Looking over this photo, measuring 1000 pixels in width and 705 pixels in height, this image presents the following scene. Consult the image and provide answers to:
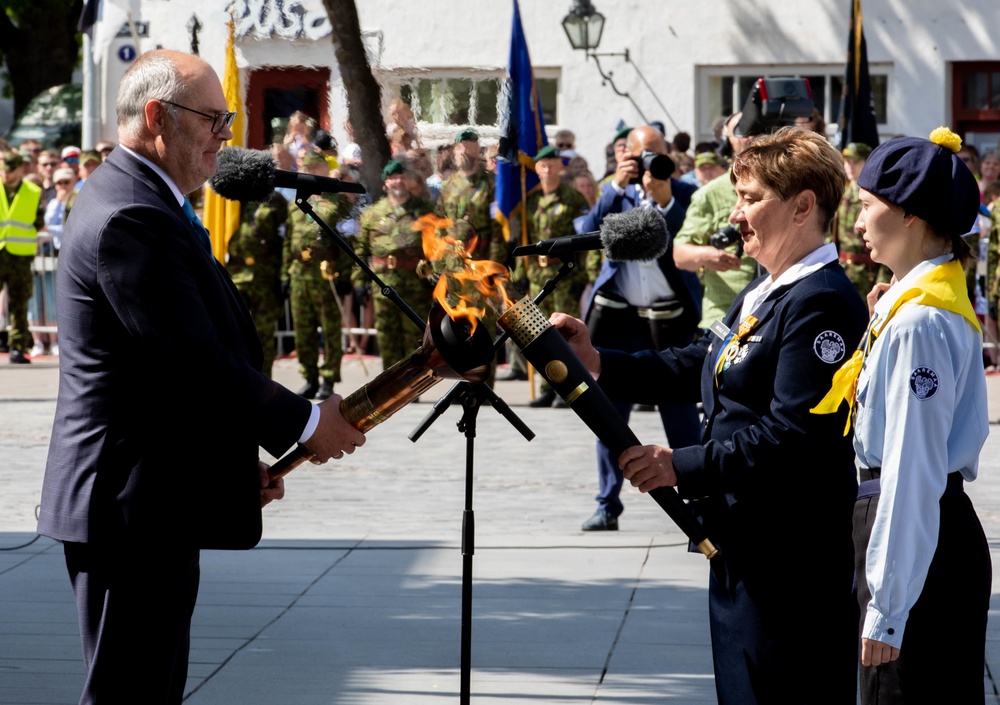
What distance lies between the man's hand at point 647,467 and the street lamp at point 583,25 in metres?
16.5

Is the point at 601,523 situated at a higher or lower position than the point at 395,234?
lower

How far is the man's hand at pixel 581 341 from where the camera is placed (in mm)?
3992

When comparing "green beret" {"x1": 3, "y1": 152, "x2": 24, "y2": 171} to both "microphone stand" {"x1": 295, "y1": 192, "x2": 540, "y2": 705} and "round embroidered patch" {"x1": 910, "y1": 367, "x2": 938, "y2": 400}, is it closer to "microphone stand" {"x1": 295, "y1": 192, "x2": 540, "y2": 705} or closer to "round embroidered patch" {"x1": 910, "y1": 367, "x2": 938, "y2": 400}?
"microphone stand" {"x1": 295, "y1": 192, "x2": 540, "y2": 705}

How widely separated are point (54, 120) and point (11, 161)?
9.42m

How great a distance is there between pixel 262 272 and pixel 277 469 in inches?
378

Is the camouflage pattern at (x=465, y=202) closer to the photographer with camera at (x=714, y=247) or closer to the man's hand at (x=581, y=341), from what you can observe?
the man's hand at (x=581, y=341)

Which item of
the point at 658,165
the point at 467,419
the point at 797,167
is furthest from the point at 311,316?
the point at 797,167

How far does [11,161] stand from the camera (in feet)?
53.6

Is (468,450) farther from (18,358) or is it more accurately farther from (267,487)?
(18,358)

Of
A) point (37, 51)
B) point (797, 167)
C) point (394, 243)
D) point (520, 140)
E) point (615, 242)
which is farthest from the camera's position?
point (37, 51)

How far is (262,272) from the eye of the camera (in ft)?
43.4

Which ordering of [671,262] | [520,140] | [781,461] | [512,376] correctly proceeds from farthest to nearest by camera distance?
[512,376]
[520,140]
[671,262]
[781,461]

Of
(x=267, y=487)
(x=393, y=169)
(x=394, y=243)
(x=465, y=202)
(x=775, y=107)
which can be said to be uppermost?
(x=775, y=107)

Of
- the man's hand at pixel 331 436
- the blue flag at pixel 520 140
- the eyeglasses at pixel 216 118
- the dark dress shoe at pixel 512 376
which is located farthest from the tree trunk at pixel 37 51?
the man's hand at pixel 331 436
